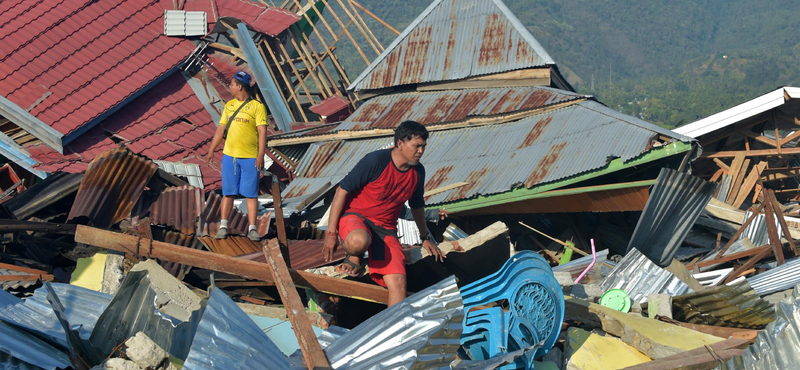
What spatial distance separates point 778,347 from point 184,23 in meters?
12.9

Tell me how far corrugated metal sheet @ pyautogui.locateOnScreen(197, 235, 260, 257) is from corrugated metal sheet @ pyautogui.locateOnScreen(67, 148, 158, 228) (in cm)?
104

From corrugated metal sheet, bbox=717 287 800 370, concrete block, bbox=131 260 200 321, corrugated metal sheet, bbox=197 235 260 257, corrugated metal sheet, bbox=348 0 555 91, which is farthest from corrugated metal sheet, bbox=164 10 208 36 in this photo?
corrugated metal sheet, bbox=717 287 800 370

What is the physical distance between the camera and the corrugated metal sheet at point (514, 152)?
941 centimetres

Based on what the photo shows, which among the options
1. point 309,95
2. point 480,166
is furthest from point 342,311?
point 309,95

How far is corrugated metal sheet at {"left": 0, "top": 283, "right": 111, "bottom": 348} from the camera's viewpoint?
14.0 feet

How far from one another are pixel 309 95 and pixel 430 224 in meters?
7.53

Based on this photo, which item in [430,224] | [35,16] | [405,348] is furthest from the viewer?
[35,16]

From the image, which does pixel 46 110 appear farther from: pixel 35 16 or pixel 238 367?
pixel 238 367

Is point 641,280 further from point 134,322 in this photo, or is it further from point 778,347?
point 134,322

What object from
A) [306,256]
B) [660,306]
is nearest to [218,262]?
[306,256]

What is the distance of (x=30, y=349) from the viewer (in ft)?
12.9

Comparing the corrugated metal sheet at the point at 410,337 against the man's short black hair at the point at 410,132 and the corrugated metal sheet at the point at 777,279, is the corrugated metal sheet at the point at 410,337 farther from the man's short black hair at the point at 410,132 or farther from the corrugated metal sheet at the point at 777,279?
the corrugated metal sheet at the point at 777,279

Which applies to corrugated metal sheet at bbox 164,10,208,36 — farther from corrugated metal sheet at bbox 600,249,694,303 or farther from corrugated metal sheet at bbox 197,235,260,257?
A: corrugated metal sheet at bbox 600,249,694,303

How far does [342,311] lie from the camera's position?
5973 mm
